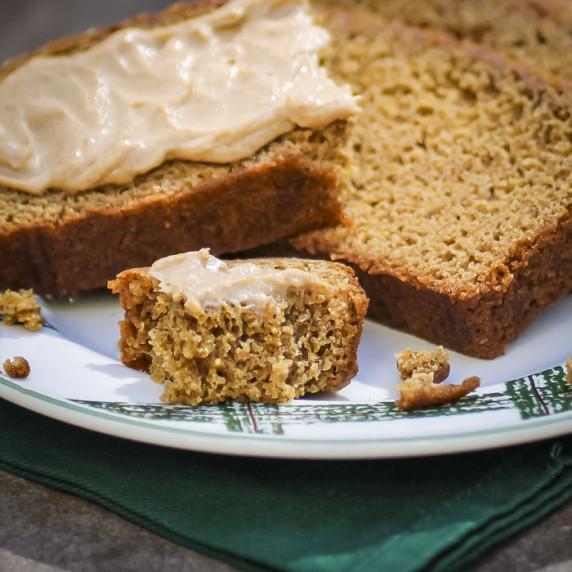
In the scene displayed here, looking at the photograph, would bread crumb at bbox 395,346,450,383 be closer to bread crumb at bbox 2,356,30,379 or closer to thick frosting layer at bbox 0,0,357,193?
thick frosting layer at bbox 0,0,357,193

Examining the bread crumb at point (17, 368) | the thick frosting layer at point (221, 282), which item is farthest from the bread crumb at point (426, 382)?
the bread crumb at point (17, 368)

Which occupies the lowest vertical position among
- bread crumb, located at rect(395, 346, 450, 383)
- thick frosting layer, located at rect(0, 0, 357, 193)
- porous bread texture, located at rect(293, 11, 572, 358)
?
bread crumb, located at rect(395, 346, 450, 383)

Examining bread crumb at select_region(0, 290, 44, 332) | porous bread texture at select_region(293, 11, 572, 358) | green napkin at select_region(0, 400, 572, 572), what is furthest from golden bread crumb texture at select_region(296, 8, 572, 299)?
bread crumb at select_region(0, 290, 44, 332)

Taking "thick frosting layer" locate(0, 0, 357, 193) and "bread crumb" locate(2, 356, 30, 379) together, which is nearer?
"bread crumb" locate(2, 356, 30, 379)

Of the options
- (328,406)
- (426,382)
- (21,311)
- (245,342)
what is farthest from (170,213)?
(426,382)

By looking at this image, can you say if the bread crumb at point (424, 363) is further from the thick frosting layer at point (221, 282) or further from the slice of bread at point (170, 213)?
the slice of bread at point (170, 213)

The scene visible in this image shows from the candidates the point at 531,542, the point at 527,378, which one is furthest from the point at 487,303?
the point at 531,542
